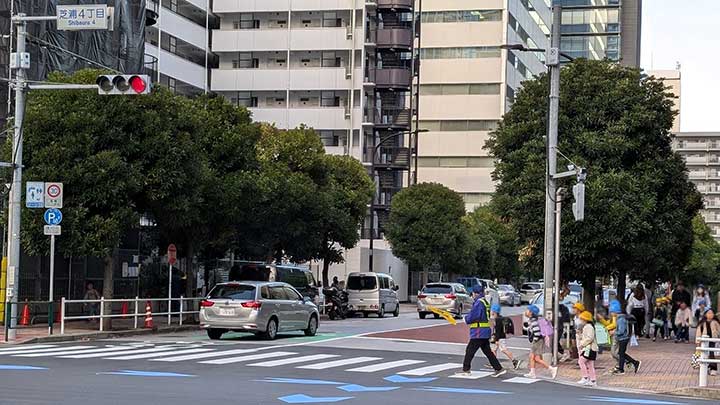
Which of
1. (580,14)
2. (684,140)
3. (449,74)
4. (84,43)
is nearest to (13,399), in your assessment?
(84,43)

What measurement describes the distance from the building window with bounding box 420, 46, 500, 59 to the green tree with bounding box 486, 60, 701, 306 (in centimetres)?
5957

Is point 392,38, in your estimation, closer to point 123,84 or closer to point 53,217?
point 53,217

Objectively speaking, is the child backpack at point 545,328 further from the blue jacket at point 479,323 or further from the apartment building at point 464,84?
the apartment building at point 464,84

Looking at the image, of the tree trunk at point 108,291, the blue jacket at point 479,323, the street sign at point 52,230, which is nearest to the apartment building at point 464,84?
the tree trunk at point 108,291

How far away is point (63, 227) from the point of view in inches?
1160

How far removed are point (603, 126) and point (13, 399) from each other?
20149mm

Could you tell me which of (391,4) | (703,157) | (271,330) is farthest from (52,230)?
(703,157)

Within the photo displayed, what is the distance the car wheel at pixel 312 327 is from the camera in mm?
31273

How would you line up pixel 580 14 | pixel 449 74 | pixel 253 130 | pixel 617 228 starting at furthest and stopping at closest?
pixel 580 14, pixel 449 74, pixel 253 130, pixel 617 228

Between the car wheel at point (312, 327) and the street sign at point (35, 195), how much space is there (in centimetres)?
866

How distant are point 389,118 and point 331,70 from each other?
569 cm

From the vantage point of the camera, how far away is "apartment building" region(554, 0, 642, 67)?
415 feet

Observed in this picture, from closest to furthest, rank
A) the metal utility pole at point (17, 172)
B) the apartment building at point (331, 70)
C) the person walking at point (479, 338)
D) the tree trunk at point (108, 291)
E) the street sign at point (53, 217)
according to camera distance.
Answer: the person walking at point (479, 338)
the metal utility pole at point (17, 172)
the street sign at point (53, 217)
the tree trunk at point (108, 291)
the apartment building at point (331, 70)

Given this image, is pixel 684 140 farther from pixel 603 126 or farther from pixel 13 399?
pixel 13 399
